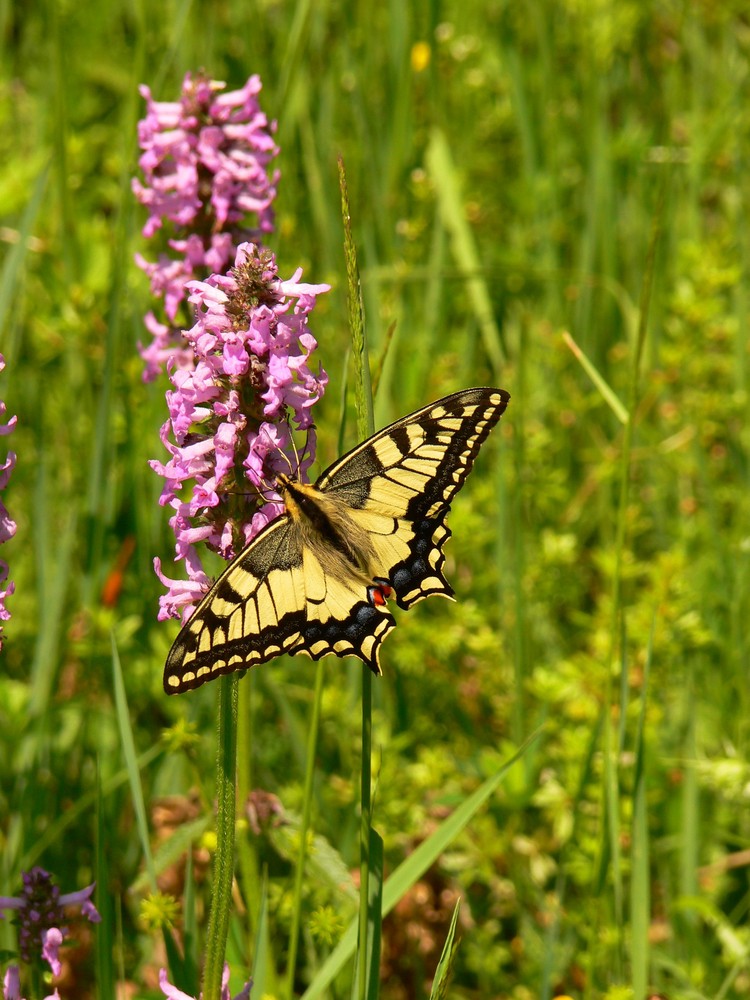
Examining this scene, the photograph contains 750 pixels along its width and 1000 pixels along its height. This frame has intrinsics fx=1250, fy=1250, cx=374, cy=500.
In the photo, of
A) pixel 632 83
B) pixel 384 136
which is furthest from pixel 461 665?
pixel 632 83

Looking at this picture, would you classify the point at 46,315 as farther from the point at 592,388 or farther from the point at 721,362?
the point at 721,362

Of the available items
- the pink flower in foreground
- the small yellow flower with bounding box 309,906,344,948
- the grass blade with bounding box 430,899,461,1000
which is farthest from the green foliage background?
the grass blade with bounding box 430,899,461,1000

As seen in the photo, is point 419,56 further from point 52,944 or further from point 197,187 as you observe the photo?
point 52,944

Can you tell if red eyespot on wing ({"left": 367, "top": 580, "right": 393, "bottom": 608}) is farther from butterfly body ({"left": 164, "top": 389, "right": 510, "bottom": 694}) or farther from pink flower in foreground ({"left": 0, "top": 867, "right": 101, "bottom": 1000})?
pink flower in foreground ({"left": 0, "top": 867, "right": 101, "bottom": 1000})

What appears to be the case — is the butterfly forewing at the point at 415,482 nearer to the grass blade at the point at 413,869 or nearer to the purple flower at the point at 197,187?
the grass blade at the point at 413,869

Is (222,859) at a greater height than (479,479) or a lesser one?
lesser

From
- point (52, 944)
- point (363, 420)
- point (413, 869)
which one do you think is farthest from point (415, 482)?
point (52, 944)
